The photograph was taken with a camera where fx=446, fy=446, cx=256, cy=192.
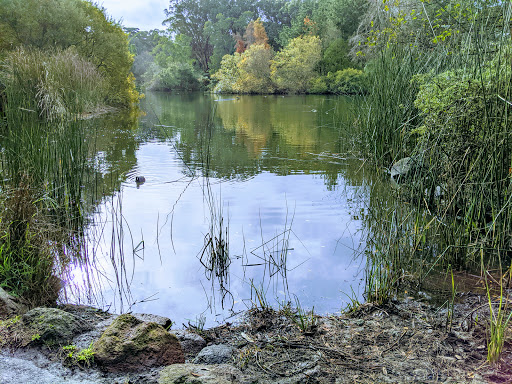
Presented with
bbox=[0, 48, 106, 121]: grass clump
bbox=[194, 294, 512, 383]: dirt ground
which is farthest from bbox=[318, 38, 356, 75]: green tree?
bbox=[194, 294, 512, 383]: dirt ground

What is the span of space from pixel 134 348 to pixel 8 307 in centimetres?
86

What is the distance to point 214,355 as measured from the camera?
207cm

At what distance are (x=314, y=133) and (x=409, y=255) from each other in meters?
7.73

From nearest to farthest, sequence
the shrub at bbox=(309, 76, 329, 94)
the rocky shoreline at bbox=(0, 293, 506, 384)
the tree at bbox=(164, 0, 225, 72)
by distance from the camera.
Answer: the rocky shoreline at bbox=(0, 293, 506, 384)
the shrub at bbox=(309, 76, 329, 94)
the tree at bbox=(164, 0, 225, 72)

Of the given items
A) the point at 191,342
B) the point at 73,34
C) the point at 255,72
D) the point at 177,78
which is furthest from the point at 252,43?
the point at 191,342

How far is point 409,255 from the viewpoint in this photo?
3.11m

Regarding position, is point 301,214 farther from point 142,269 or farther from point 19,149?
point 19,149

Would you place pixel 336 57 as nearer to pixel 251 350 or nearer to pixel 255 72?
pixel 255 72

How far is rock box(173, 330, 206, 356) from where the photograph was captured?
7.42ft

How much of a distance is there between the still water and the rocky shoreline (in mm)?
450

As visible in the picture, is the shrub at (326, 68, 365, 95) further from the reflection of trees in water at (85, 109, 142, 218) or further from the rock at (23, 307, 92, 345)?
the rock at (23, 307, 92, 345)

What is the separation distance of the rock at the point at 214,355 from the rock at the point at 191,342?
14 centimetres

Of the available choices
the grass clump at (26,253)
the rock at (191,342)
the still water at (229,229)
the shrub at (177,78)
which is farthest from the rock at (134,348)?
the shrub at (177,78)

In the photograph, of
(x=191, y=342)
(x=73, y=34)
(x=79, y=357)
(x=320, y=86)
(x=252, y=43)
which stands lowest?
(x=191, y=342)
